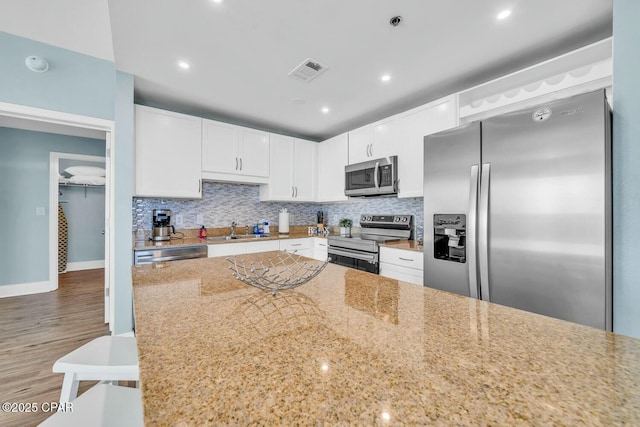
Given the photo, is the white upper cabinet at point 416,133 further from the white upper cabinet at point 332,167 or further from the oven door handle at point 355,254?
the white upper cabinet at point 332,167

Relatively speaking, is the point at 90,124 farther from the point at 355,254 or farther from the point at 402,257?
the point at 402,257

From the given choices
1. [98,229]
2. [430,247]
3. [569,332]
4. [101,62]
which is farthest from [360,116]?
[98,229]

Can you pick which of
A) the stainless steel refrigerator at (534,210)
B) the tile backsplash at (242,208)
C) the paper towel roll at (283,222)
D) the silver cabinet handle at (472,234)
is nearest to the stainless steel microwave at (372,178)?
the tile backsplash at (242,208)

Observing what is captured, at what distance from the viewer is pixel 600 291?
4.29 ft

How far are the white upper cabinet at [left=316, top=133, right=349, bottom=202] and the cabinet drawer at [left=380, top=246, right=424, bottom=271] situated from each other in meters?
1.14

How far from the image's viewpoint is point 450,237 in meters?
1.90

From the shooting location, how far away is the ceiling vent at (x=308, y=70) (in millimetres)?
2170

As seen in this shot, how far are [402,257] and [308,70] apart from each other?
1884 millimetres

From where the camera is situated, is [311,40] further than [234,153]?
No

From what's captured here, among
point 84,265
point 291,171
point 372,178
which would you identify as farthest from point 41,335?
point 372,178

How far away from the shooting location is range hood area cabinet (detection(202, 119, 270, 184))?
3.12 m

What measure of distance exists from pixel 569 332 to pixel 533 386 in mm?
346

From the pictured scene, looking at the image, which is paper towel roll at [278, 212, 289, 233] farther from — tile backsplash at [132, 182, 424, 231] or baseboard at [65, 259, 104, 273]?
baseboard at [65, 259, 104, 273]

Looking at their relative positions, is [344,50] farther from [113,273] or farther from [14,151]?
[14,151]
